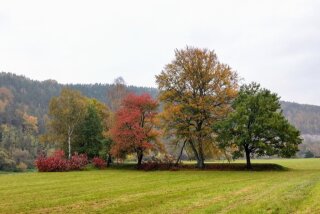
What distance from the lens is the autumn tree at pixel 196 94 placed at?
4362 centimetres

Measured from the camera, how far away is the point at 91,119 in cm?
5672

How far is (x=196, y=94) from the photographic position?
1772 inches

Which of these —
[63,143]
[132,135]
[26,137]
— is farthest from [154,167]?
[26,137]

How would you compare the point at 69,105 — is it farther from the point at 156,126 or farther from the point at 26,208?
the point at 26,208

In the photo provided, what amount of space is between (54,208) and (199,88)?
31348 mm

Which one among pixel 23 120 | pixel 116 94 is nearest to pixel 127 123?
pixel 116 94

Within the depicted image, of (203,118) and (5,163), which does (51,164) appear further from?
(5,163)

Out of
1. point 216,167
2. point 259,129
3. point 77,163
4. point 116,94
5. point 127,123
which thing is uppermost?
point 116,94

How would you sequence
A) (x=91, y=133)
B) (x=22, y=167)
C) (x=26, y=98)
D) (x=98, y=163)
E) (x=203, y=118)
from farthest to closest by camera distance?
(x=26, y=98) < (x=22, y=167) < (x=91, y=133) < (x=98, y=163) < (x=203, y=118)

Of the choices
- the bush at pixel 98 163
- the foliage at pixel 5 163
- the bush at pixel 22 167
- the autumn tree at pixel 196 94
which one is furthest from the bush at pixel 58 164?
the bush at pixel 22 167

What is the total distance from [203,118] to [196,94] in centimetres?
313

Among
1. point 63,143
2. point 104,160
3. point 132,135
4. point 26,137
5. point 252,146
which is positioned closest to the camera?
point 252,146

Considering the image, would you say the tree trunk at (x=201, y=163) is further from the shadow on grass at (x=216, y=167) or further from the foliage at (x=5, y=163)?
the foliage at (x=5, y=163)

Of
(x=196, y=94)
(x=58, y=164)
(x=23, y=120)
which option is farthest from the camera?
(x=23, y=120)
